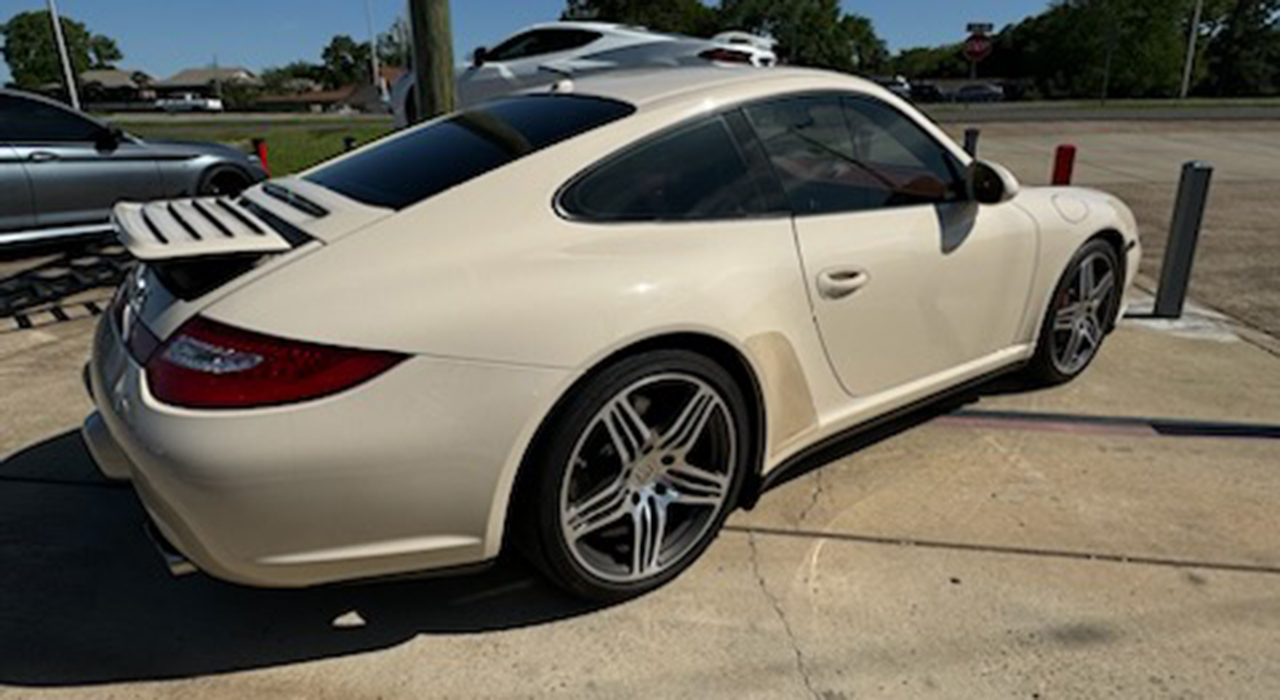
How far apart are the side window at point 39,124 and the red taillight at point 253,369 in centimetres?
556

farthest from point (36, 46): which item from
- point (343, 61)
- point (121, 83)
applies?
point (343, 61)

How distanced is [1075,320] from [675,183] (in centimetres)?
233

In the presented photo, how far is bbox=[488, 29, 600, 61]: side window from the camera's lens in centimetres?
995

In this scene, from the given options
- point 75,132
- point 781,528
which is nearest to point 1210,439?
point 781,528

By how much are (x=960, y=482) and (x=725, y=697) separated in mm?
1470

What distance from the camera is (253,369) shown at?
6.09ft

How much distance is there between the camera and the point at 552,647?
89.3 inches

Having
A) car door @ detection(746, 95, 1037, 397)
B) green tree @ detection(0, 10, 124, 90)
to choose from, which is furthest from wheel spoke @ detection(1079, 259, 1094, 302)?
green tree @ detection(0, 10, 124, 90)

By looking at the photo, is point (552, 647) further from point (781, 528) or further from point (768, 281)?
point (768, 281)

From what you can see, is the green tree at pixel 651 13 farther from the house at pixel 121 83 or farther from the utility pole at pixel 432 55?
the utility pole at pixel 432 55

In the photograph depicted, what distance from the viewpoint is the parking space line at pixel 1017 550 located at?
2.60 metres

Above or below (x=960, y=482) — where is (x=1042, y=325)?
above

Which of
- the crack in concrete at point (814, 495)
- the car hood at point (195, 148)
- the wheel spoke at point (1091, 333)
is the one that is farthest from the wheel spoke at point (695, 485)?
the car hood at point (195, 148)

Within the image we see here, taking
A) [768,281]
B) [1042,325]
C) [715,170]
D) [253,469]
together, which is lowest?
[1042,325]
